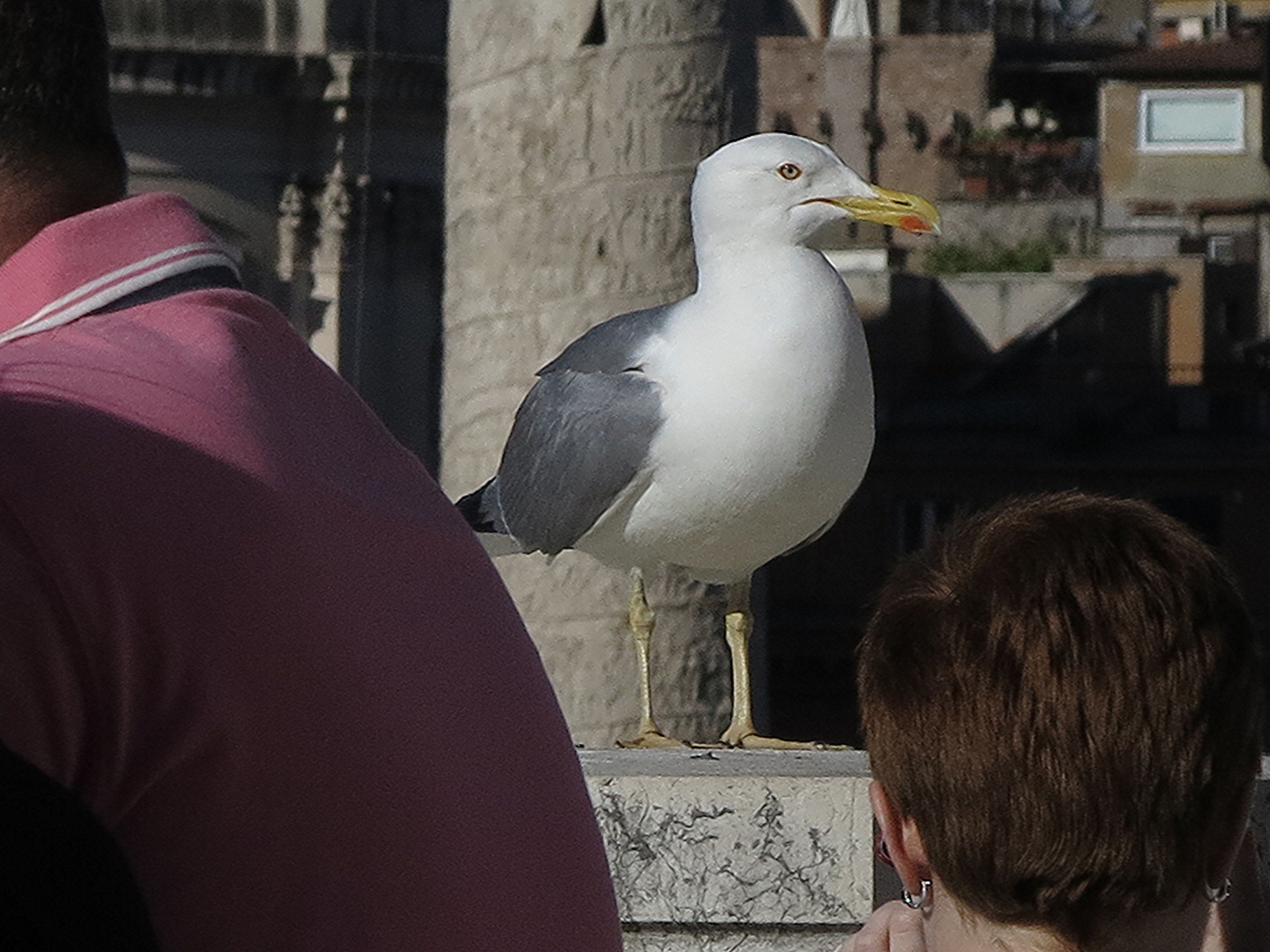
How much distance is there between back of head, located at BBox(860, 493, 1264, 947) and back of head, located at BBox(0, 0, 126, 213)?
60 centimetres

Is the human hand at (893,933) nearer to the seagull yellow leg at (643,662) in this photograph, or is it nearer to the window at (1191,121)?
the seagull yellow leg at (643,662)

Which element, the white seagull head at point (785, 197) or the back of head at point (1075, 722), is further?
the white seagull head at point (785, 197)

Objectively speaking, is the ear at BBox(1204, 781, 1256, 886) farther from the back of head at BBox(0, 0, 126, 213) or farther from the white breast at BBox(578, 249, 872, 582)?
the white breast at BBox(578, 249, 872, 582)

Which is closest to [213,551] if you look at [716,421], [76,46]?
[76,46]

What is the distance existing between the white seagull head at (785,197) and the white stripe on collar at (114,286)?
1883 millimetres

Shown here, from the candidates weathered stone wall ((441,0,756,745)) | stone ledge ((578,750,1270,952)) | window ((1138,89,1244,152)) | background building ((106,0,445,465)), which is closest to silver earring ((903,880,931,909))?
stone ledge ((578,750,1270,952))

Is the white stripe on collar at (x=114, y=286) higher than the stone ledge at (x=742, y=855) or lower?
higher

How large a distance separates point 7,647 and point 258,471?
22 centimetres

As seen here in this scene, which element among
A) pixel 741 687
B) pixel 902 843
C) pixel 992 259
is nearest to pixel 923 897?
pixel 902 843

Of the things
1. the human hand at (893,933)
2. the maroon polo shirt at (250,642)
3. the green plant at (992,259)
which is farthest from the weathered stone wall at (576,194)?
the green plant at (992,259)

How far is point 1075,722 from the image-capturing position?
1.83 meters

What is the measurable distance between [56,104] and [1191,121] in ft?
102

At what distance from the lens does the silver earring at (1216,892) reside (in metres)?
1.92

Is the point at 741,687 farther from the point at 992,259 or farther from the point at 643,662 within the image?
the point at 992,259
